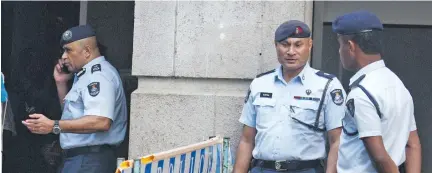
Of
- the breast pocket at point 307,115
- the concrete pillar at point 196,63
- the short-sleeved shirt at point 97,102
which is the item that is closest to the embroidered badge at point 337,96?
the breast pocket at point 307,115

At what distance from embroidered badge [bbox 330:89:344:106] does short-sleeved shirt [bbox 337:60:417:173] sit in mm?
761

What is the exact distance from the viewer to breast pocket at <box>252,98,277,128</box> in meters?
5.16

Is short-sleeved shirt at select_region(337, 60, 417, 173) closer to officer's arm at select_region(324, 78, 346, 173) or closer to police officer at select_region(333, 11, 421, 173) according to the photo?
police officer at select_region(333, 11, 421, 173)

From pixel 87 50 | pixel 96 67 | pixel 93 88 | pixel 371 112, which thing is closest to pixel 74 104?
pixel 93 88

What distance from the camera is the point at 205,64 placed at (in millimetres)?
5867

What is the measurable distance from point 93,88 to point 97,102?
5.2 inches

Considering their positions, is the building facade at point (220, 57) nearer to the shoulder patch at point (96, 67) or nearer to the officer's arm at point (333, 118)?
the shoulder patch at point (96, 67)

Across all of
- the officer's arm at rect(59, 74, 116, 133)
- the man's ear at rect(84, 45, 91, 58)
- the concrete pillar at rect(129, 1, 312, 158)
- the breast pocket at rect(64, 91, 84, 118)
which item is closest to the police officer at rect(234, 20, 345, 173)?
the concrete pillar at rect(129, 1, 312, 158)

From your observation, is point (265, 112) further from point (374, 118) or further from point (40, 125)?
point (40, 125)

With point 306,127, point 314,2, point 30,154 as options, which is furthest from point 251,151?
point 30,154

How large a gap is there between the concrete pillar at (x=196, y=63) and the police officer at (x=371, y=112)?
1.41 meters

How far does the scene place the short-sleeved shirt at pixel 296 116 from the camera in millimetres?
5078

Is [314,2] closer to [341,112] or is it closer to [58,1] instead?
[341,112]

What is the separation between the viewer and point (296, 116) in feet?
16.8
